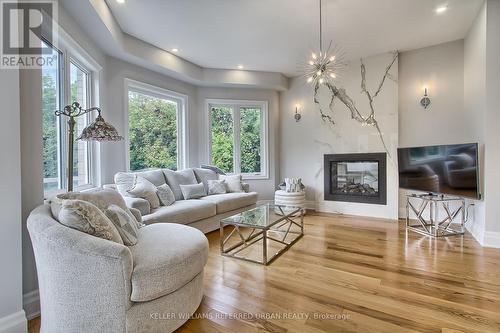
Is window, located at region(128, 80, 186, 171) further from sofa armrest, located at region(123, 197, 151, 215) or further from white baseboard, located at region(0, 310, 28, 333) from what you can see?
white baseboard, located at region(0, 310, 28, 333)

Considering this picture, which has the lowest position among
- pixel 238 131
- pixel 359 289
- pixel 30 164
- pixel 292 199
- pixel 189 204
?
pixel 359 289

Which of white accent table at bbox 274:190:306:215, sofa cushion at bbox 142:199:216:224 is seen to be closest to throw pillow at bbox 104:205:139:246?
sofa cushion at bbox 142:199:216:224

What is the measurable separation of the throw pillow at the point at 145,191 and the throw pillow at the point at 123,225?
1249mm

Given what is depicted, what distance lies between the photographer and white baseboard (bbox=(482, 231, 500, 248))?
2.96 m

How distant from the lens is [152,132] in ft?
14.7

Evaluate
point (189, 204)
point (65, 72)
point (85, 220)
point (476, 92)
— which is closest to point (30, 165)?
point (85, 220)

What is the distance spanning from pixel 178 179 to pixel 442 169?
12.8ft

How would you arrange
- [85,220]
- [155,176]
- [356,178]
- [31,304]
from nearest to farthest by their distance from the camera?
[85,220]
[31,304]
[155,176]
[356,178]

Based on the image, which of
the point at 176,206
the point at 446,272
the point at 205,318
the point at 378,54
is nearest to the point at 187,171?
the point at 176,206

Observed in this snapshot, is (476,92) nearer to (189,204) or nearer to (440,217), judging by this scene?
(440,217)

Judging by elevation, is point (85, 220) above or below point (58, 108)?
below

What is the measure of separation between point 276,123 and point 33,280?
16.1 ft

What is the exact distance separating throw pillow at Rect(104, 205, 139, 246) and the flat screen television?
382cm

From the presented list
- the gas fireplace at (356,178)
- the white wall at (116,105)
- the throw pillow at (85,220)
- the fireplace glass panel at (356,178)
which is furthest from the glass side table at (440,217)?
the white wall at (116,105)
